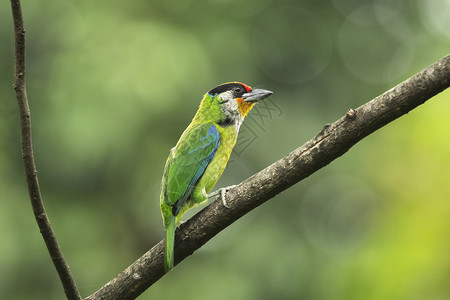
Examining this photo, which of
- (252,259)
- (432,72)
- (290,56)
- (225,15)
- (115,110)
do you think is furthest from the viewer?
(290,56)

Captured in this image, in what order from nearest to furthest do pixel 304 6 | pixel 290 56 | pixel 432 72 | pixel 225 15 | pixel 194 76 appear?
pixel 432 72, pixel 194 76, pixel 225 15, pixel 290 56, pixel 304 6

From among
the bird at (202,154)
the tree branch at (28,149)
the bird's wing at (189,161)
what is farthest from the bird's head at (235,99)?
the tree branch at (28,149)

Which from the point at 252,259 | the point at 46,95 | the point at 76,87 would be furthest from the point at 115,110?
the point at 252,259

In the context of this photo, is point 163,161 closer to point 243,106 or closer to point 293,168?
point 243,106

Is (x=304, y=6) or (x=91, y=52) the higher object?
(x=304, y=6)

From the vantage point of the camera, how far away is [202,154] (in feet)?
11.4

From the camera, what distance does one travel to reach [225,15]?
9289 mm

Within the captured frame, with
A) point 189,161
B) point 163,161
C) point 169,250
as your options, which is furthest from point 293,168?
point 163,161

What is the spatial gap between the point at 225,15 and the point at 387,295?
6.01m

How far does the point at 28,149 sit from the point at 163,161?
4.27 m

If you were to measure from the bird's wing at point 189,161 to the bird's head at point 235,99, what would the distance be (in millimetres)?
205

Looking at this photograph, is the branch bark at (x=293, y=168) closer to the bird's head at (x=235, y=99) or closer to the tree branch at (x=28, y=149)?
the tree branch at (x=28, y=149)

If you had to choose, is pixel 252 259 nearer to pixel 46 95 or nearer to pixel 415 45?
pixel 46 95

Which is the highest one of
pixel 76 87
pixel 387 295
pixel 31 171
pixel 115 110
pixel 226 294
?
pixel 76 87
